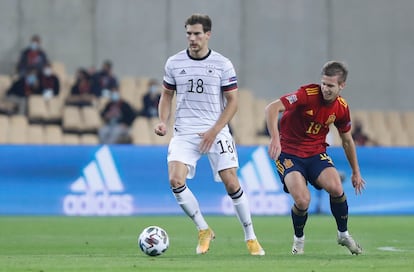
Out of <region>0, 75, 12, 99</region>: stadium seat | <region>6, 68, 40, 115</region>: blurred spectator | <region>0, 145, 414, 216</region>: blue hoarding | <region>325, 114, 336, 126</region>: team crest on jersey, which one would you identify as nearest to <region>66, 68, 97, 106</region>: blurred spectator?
<region>6, 68, 40, 115</region>: blurred spectator

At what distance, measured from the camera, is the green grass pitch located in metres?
9.52

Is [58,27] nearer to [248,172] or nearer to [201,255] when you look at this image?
[248,172]

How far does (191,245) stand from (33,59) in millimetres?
12478

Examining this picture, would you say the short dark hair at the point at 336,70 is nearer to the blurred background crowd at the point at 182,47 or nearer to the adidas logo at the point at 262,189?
the adidas logo at the point at 262,189

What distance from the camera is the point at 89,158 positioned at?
20.2 m

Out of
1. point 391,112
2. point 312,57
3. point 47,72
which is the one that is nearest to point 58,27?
point 47,72

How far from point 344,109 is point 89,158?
9.50m

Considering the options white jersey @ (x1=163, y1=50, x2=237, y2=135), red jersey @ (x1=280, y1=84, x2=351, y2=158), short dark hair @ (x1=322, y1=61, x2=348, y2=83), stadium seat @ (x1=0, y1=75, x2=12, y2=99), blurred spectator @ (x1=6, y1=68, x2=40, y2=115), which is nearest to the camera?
short dark hair @ (x1=322, y1=61, x2=348, y2=83)

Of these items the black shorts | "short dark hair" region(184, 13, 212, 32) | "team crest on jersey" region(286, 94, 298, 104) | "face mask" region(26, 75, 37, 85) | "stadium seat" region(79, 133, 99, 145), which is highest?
"short dark hair" region(184, 13, 212, 32)

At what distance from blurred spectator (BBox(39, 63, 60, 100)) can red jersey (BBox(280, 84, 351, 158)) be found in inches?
536

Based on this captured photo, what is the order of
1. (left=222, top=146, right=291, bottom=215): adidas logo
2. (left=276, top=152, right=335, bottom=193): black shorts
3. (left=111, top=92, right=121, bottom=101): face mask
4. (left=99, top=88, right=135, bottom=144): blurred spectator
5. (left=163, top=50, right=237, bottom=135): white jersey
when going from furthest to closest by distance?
(left=111, top=92, right=121, bottom=101): face mask, (left=99, top=88, right=135, bottom=144): blurred spectator, (left=222, top=146, right=291, bottom=215): adidas logo, (left=276, top=152, right=335, bottom=193): black shorts, (left=163, top=50, right=237, bottom=135): white jersey

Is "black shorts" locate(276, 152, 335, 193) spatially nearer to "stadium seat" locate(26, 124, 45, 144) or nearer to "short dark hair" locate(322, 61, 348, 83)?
"short dark hair" locate(322, 61, 348, 83)

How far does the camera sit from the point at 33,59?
2489cm

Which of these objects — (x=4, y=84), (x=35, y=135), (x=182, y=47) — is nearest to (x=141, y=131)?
(x=35, y=135)
